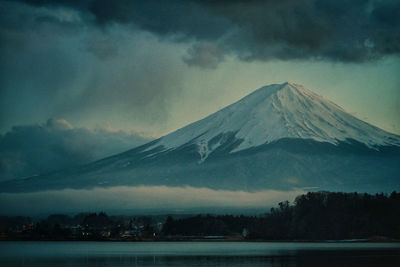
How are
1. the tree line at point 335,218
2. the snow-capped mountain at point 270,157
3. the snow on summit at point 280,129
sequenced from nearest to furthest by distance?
the tree line at point 335,218 → the snow-capped mountain at point 270,157 → the snow on summit at point 280,129

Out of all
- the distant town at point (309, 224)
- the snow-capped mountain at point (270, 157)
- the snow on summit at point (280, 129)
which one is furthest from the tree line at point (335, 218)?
the snow on summit at point (280, 129)

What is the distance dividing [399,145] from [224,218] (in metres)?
72.1

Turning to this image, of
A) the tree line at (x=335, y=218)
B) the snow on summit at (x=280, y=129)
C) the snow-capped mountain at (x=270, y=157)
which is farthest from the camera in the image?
the snow on summit at (x=280, y=129)

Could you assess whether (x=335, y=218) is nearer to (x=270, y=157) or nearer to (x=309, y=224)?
(x=309, y=224)

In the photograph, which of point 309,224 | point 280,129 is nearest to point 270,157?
point 280,129

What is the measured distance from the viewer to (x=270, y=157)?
176m

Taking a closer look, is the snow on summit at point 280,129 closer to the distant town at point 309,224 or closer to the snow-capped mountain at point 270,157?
the snow-capped mountain at point 270,157

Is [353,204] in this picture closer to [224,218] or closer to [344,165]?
[224,218]

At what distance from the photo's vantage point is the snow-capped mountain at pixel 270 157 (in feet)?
566

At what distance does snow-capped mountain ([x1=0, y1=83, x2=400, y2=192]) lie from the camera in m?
173

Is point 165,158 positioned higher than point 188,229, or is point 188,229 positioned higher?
point 165,158

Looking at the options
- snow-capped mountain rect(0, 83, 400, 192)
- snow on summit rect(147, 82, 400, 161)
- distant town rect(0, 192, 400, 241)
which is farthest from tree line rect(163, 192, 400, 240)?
snow on summit rect(147, 82, 400, 161)

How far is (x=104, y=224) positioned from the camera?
156875 mm

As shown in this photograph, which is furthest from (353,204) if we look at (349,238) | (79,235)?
(79,235)
